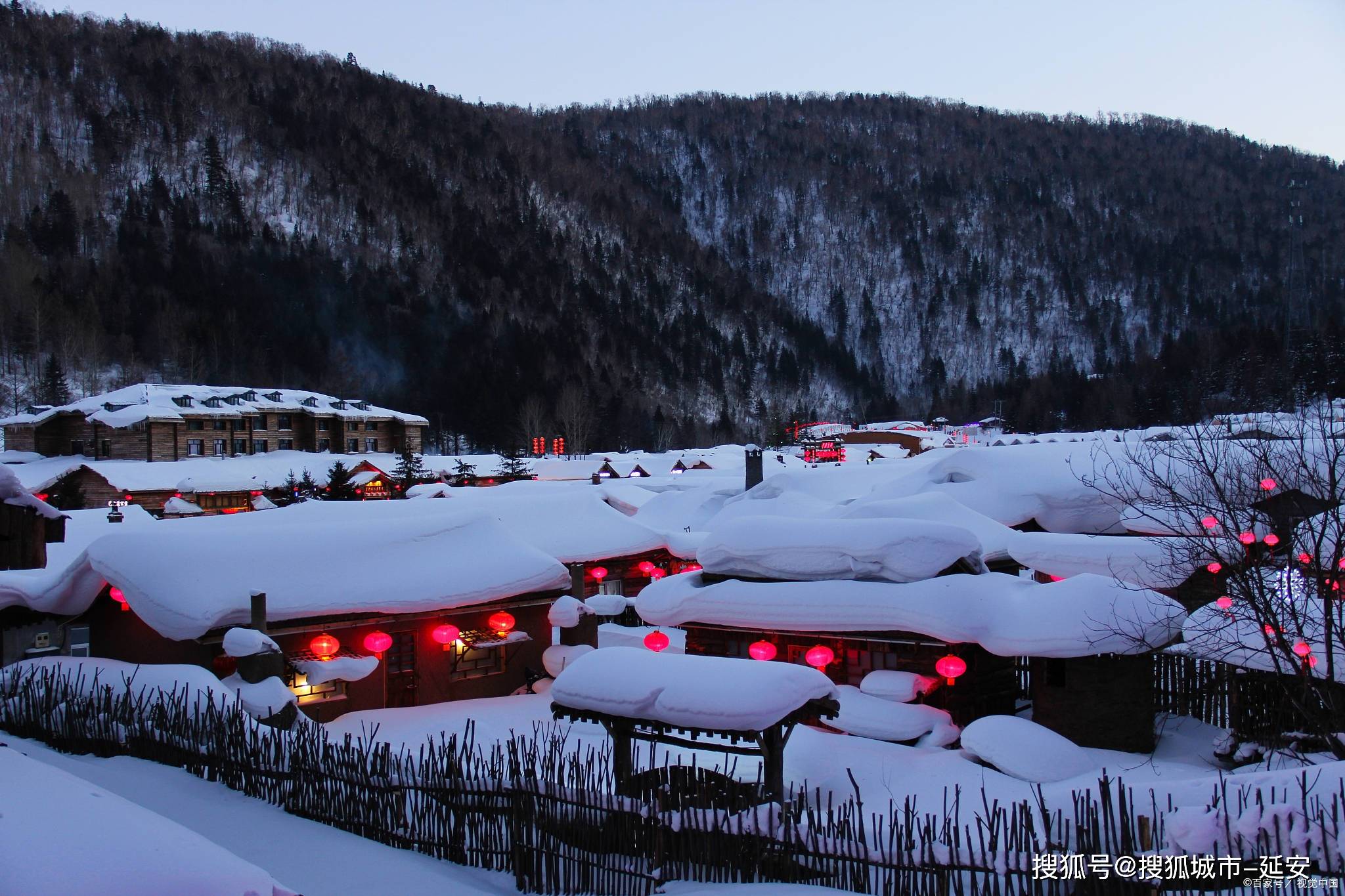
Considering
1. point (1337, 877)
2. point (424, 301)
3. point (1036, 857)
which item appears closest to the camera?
point (1337, 877)

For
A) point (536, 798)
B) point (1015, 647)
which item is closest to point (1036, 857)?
point (536, 798)

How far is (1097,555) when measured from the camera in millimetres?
19062

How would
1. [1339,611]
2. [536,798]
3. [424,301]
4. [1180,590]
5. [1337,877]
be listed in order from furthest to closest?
[424,301] < [1180,590] < [1339,611] < [536,798] < [1337,877]

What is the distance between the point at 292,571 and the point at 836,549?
32.0ft

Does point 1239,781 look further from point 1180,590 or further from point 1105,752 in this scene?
point 1180,590

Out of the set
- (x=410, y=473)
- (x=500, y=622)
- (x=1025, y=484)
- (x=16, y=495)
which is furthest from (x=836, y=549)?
(x=410, y=473)

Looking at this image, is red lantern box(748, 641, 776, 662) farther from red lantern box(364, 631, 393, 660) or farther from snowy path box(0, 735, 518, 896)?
snowy path box(0, 735, 518, 896)

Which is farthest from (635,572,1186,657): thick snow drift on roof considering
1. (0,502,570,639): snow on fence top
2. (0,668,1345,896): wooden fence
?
(0,502,570,639): snow on fence top

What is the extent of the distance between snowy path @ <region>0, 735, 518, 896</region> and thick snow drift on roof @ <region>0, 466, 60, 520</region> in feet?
20.2

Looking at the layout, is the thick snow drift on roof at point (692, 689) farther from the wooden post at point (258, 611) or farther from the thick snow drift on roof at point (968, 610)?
the wooden post at point (258, 611)

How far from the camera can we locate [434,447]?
94.2 meters

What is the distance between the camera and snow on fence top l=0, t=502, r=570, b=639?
14.7 meters

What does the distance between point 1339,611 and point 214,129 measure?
174473mm

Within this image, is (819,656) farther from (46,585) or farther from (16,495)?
(46,585)
